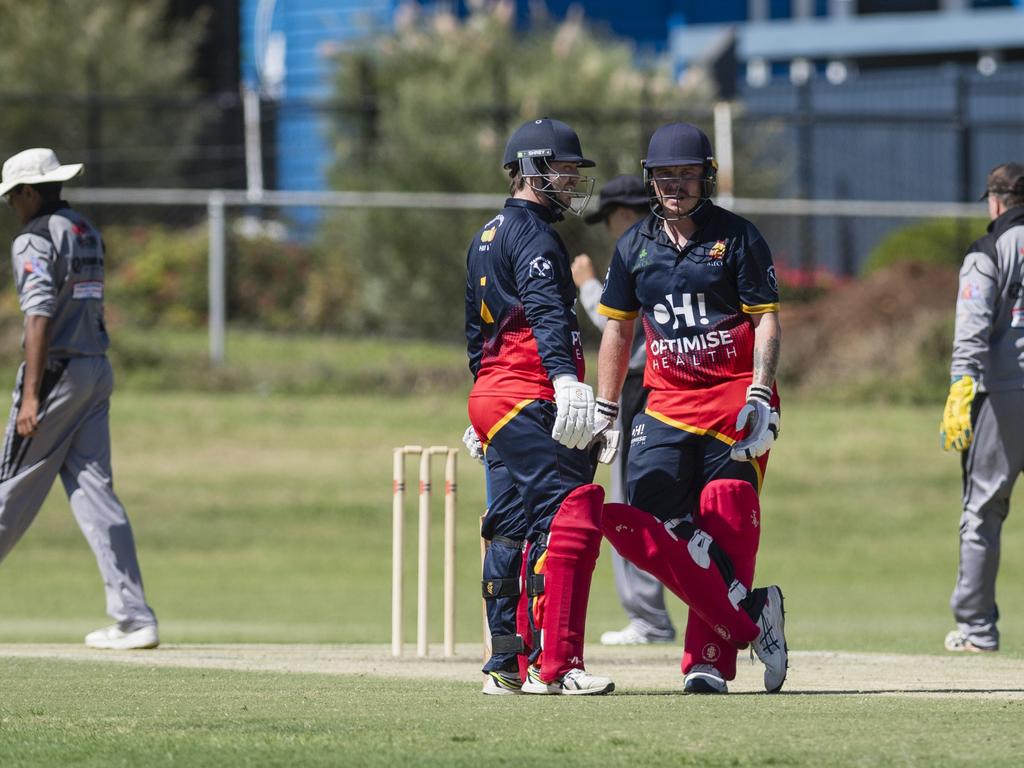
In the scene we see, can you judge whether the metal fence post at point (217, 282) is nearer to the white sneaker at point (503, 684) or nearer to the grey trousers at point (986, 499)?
the grey trousers at point (986, 499)

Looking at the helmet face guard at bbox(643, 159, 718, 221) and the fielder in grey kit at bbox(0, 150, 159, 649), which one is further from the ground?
the helmet face guard at bbox(643, 159, 718, 221)

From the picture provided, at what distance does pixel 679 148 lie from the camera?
6.89 m

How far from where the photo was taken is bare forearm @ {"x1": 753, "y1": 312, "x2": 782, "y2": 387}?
267 inches

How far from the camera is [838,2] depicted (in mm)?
33656

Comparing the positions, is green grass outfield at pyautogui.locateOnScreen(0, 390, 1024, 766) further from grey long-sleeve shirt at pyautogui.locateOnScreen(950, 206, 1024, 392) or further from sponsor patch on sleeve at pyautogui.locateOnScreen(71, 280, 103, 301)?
sponsor patch on sleeve at pyautogui.locateOnScreen(71, 280, 103, 301)

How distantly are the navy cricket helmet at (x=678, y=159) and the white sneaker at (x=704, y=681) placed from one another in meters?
1.60

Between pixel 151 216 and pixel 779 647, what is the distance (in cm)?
1772

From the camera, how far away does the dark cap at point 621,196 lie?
31.8 ft

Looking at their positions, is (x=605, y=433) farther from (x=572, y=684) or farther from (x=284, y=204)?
(x=284, y=204)

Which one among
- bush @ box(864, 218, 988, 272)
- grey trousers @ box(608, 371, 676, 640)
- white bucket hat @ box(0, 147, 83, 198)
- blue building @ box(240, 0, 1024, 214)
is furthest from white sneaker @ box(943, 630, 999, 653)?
blue building @ box(240, 0, 1024, 214)

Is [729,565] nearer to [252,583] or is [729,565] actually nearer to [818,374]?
[252,583]

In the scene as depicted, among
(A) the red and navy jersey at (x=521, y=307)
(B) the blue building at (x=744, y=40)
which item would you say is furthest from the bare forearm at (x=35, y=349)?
(B) the blue building at (x=744, y=40)

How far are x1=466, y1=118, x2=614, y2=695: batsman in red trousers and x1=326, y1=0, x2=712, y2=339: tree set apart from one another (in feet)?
46.2

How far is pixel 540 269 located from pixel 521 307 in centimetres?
17
